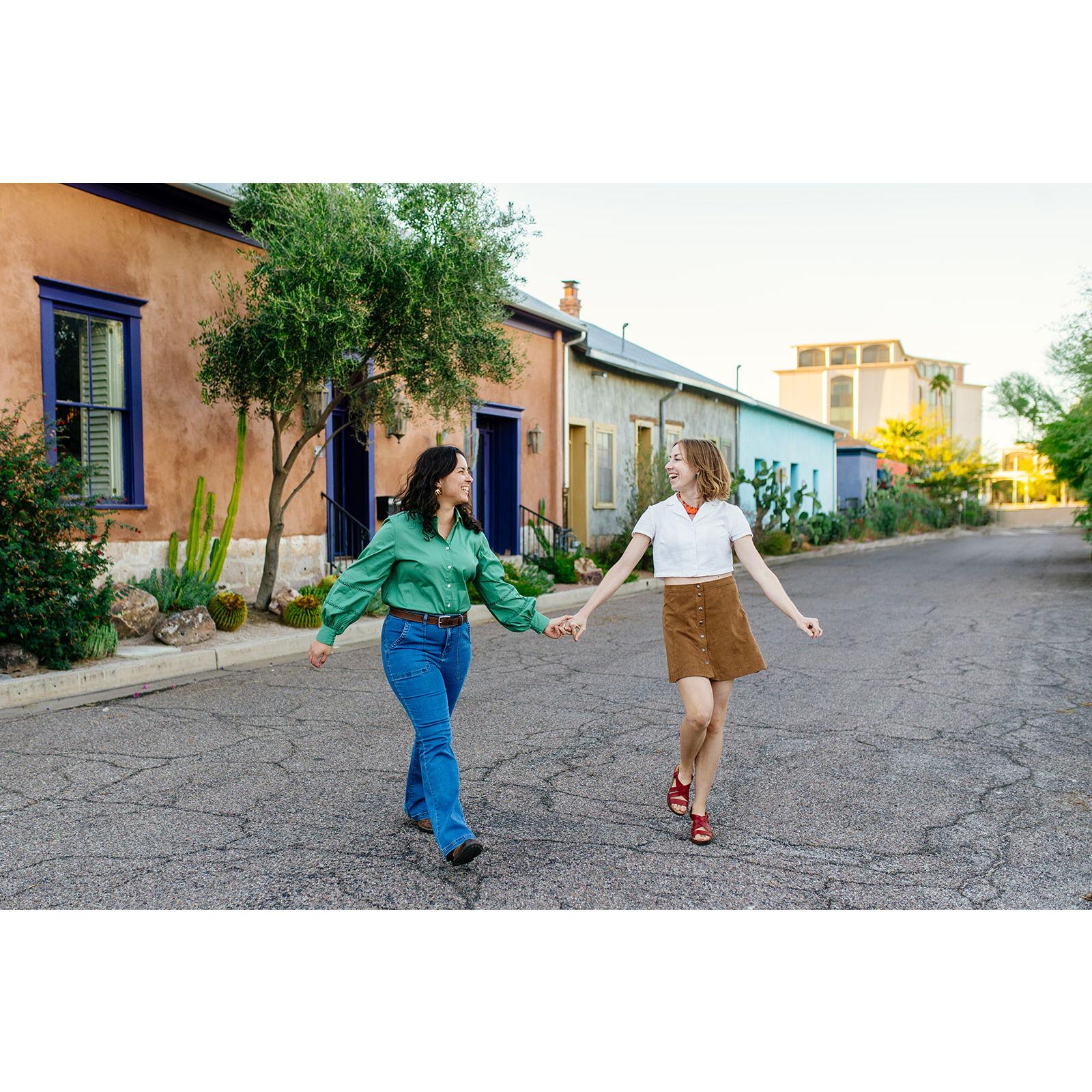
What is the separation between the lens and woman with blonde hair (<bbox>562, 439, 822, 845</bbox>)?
439 cm

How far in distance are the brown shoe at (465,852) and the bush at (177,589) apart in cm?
648

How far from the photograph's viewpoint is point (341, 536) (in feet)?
44.5

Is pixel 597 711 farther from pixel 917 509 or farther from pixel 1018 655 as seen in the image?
pixel 917 509

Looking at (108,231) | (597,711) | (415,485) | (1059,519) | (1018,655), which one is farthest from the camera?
(1059,519)

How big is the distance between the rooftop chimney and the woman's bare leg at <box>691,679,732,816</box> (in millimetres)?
20762

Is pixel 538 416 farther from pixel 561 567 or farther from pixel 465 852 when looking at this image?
pixel 465 852

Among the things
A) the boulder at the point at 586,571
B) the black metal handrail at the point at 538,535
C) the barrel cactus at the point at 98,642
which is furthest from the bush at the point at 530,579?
the barrel cactus at the point at 98,642

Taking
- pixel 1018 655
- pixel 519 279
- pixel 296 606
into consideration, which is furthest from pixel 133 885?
pixel 519 279

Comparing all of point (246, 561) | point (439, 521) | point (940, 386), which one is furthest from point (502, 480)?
point (940, 386)

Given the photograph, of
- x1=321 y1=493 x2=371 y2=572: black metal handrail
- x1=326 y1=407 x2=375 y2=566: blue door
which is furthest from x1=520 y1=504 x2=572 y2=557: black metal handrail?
x1=321 y1=493 x2=371 y2=572: black metal handrail

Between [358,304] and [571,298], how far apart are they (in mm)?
14632

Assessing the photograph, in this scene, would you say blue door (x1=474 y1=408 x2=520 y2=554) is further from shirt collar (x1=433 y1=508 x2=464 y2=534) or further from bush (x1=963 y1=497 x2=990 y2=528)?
bush (x1=963 y1=497 x2=990 y2=528)

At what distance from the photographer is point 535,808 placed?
4.84 meters

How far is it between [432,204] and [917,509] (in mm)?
35156
